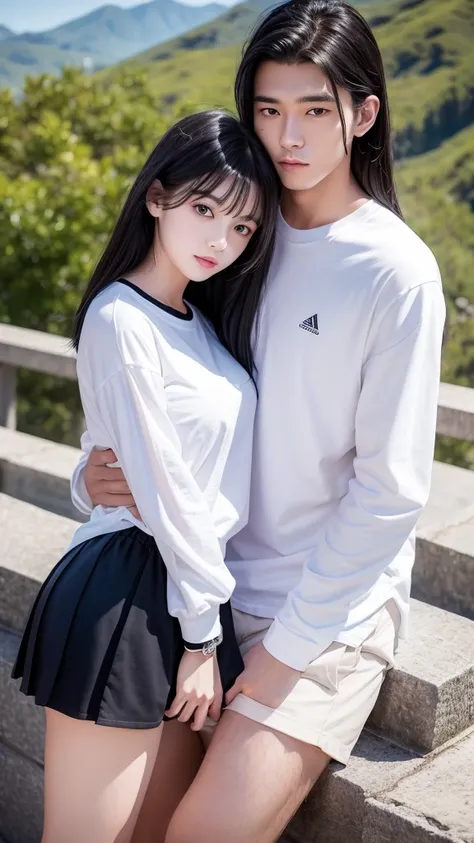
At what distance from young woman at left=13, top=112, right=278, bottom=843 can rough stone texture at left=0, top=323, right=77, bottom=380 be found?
1.83m

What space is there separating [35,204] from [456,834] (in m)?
5.44

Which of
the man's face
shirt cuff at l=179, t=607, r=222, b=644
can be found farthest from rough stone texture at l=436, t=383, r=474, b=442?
shirt cuff at l=179, t=607, r=222, b=644

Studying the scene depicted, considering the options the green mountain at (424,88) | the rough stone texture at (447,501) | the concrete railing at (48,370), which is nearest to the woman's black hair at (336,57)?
the concrete railing at (48,370)

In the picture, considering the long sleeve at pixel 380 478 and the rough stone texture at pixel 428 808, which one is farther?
the long sleeve at pixel 380 478

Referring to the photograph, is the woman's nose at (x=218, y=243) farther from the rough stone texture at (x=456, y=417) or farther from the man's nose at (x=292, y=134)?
the rough stone texture at (x=456, y=417)

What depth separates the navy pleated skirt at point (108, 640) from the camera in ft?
5.97

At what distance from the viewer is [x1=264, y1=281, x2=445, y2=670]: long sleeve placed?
1.86 meters

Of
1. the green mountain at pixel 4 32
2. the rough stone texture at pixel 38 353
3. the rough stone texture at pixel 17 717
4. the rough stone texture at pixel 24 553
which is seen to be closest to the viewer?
the rough stone texture at pixel 17 717

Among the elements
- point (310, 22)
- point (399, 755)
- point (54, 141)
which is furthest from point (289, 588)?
point (54, 141)

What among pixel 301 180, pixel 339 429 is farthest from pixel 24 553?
pixel 301 180

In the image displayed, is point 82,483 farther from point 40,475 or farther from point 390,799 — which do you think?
point 40,475

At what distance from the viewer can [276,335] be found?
205cm

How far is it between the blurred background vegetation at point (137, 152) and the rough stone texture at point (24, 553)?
1190 mm

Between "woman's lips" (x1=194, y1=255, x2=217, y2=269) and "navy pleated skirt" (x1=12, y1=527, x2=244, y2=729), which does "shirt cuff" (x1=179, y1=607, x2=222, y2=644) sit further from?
"woman's lips" (x1=194, y1=255, x2=217, y2=269)
